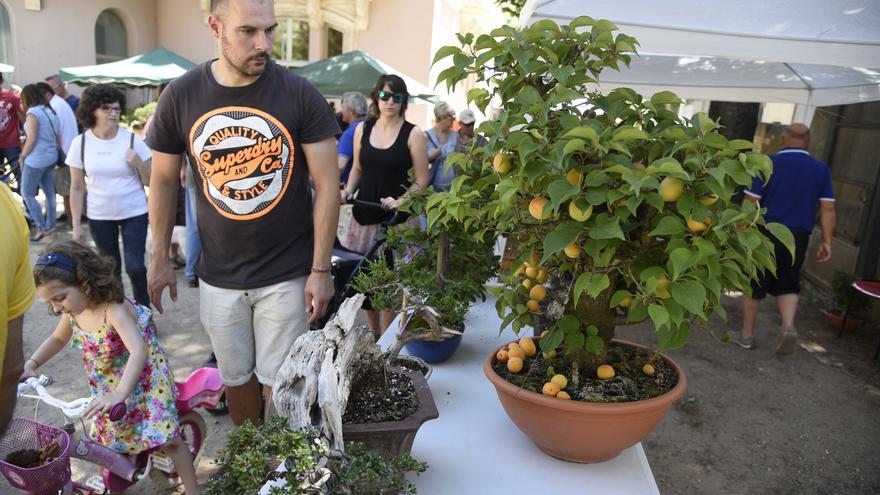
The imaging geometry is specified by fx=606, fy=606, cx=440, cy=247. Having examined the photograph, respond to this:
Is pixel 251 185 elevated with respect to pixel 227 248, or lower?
elevated

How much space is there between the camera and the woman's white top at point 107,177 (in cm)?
390

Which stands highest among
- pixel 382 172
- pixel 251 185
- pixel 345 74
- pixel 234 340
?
pixel 345 74

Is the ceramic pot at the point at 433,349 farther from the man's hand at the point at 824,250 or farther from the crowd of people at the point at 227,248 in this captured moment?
the man's hand at the point at 824,250

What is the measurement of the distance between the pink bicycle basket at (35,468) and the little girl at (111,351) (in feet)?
0.56

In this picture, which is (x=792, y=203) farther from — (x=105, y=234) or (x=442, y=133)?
(x=105, y=234)

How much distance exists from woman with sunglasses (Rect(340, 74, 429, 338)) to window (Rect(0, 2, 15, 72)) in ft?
43.1

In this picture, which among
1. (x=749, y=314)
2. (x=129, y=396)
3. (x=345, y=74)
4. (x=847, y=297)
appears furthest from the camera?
(x=345, y=74)

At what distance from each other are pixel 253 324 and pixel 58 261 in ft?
2.45

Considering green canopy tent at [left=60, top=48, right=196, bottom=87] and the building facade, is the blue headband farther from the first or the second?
the building facade

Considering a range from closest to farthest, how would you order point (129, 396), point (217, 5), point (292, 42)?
point (217, 5) → point (129, 396) → point (292, 42)

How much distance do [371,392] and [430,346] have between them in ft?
2.08

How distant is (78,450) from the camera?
234 centimetres

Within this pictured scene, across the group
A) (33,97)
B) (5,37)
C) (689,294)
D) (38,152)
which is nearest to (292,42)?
(5,37)

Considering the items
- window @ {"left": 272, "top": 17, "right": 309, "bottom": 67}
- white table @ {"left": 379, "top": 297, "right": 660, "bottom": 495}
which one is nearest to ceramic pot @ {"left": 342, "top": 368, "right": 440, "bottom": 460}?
white table @ {"left": 379, "top": 297, "right": 660, "bottom": 495}
